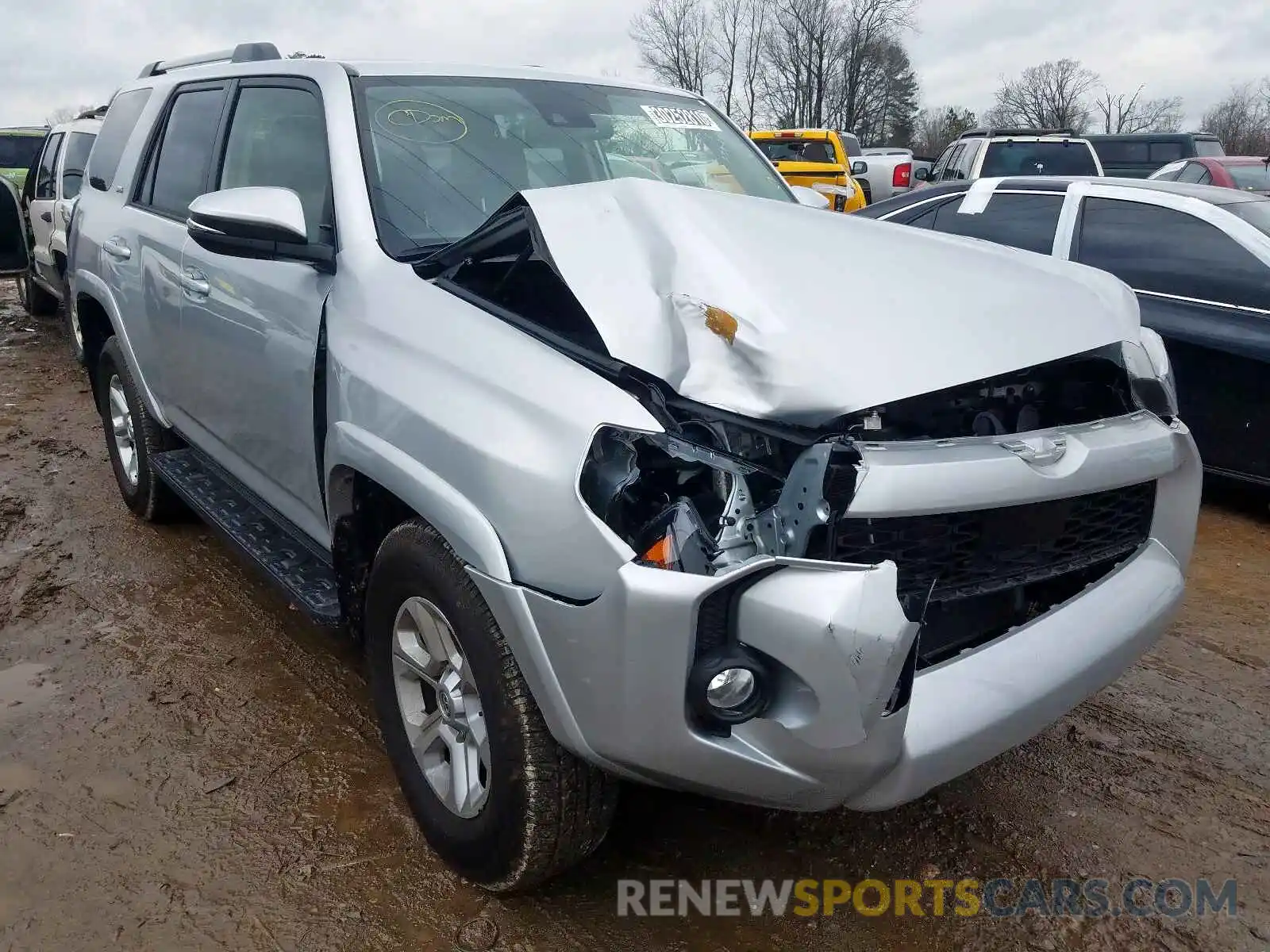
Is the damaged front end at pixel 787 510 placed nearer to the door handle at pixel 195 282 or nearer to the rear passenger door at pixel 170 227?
the door handle at pixel 195 282

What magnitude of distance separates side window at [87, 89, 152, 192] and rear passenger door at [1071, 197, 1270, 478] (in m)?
4.63

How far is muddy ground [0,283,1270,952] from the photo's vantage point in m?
2.27

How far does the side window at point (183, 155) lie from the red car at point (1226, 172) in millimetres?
9192

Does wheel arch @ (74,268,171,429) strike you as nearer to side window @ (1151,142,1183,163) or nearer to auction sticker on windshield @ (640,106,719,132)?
auction sticker on windshield @ (640,106,719,132)

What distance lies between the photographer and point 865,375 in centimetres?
190

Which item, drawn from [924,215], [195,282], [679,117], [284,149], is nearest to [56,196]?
[195,282]

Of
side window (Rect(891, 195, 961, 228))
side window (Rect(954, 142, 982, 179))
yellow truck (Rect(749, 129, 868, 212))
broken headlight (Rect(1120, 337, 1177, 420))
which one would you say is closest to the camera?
broken headlight (Rect(1120, 337, 1177, 420))

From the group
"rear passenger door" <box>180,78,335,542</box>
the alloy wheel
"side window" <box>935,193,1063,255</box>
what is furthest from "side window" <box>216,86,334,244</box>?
"side window" <box>935,193,1063,255</box>

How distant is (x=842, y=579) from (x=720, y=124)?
8.89 feet

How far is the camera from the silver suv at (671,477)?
177cm

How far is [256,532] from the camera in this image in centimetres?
336

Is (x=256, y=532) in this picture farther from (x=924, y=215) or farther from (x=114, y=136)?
(x=924, y=215)

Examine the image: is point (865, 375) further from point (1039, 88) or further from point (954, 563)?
point (1039, 88)

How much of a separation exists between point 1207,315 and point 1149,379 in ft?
9.65
